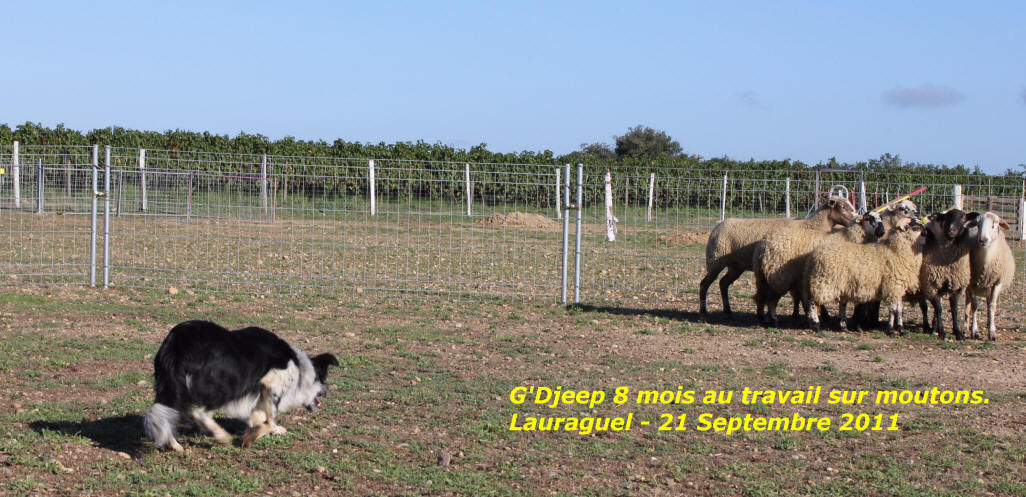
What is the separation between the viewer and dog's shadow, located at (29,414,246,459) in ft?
20.2

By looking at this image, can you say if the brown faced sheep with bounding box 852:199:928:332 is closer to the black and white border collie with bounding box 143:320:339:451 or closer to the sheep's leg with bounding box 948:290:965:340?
the sheep's leg with bounding box 948:290:965:340

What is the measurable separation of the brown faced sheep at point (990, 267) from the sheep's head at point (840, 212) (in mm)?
A: 1591

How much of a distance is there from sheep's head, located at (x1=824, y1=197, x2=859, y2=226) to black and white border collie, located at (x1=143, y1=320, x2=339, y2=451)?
813 cm

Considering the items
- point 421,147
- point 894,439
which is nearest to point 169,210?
point 894,439

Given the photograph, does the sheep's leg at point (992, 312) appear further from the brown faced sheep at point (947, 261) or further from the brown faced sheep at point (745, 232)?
the brown faced sheep at point (745, 232)

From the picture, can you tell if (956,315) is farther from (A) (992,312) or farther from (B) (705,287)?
(B) (705,287)

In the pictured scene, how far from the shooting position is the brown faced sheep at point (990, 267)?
10500mm

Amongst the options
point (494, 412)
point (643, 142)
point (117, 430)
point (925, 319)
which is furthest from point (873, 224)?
point (643, 142)

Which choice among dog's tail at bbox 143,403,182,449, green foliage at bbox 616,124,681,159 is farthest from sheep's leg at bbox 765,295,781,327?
green foliage at bbox 616,124,681,159

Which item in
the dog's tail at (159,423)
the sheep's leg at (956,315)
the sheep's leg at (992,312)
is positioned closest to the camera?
the dog's tail at (159,423)

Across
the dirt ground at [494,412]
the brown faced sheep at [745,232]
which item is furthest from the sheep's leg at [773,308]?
the brown faced sheep at [745,232]

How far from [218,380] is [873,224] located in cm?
847

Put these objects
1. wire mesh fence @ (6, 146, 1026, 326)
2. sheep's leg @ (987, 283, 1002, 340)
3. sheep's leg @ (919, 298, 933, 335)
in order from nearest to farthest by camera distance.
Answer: sheep's leg @ (987, 283, 1002, 340), sheep's leg @ (919, 298, 933, 335), wire mesh fence @ (6, 146, 1026, 326)

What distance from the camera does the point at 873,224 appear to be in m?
11.4
